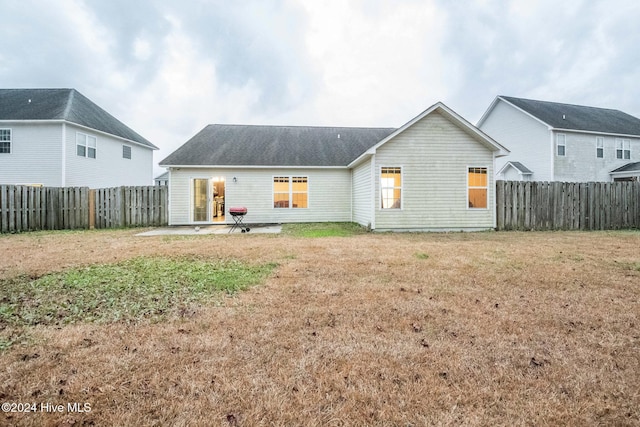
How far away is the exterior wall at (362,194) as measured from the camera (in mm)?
12812

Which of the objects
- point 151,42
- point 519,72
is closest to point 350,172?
point 151,42

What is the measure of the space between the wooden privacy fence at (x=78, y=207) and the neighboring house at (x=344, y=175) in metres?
0.94

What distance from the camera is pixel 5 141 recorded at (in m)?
16.4

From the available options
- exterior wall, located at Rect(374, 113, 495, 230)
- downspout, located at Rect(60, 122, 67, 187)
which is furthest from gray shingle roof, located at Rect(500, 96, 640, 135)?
downspout, located at Rect(60, 122, 67, 187)

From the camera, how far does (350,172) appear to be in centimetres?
1608

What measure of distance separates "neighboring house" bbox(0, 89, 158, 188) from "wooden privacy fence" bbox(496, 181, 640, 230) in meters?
21.5

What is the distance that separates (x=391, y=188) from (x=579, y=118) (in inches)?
740

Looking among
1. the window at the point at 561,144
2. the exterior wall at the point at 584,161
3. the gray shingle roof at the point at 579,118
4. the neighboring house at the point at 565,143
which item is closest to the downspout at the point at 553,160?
the neighboring house at the point at 565,143

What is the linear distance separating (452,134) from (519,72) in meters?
31.4

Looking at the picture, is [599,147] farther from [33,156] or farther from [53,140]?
[33,156]

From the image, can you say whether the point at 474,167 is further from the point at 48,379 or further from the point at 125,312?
the point at 48,379

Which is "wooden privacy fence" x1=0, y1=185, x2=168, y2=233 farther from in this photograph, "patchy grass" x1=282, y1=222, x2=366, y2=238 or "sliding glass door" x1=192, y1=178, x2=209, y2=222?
A: "patchy grass" x1=282, y1=222, x2=366, y2=238

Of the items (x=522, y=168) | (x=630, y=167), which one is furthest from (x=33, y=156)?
(x=630, y=167)

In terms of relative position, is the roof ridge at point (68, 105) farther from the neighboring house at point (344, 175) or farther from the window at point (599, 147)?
the window at point (599, 147)
